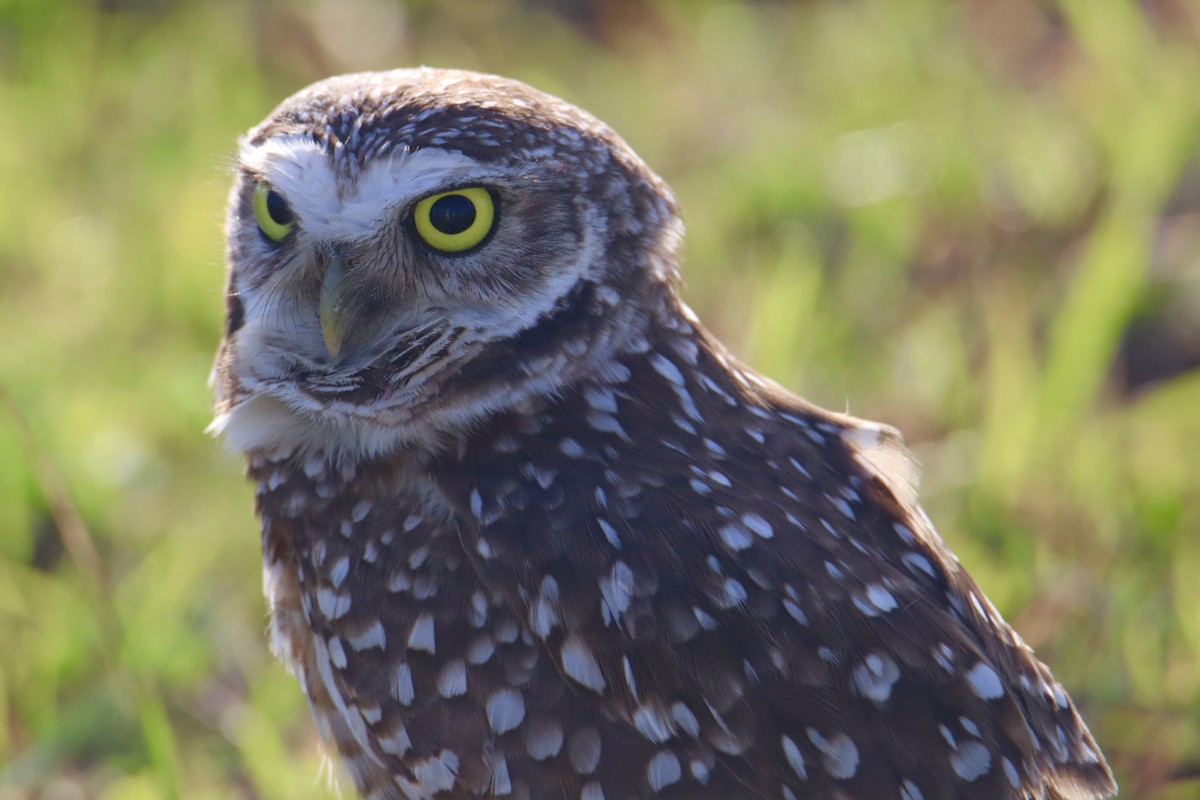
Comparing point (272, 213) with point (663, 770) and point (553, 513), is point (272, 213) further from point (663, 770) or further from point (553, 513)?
point (663, 770)

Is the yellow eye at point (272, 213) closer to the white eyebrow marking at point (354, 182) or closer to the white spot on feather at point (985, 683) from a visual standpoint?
the white eyebrow marking at point (354, 182)

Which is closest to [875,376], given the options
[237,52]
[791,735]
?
[791,735]

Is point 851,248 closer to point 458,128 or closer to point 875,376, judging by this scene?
point 875,376

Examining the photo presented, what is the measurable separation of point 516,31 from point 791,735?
4.71 metres

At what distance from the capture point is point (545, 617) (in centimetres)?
202

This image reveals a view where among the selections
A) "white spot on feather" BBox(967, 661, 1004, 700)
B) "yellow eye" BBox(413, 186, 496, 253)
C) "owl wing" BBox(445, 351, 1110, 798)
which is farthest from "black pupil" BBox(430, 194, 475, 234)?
"white spot on feather" BBox(967, 661, 1004, 700)

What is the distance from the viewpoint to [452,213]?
2119 mm

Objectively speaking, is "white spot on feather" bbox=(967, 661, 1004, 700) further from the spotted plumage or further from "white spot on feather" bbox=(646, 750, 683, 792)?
"white spot on feather" bbox=(646, 750, 683, 792)

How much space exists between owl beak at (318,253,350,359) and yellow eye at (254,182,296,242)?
0.40 feet

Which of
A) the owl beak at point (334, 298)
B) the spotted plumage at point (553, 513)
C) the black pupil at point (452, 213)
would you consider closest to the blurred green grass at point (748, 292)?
the spotted plumage at point (553, 513)

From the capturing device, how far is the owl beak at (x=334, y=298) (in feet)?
7.00

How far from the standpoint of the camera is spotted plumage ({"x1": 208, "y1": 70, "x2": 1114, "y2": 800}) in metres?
2.00

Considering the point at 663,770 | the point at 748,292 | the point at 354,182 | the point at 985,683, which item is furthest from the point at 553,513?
the point at 748,292

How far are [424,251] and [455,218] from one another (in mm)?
81
